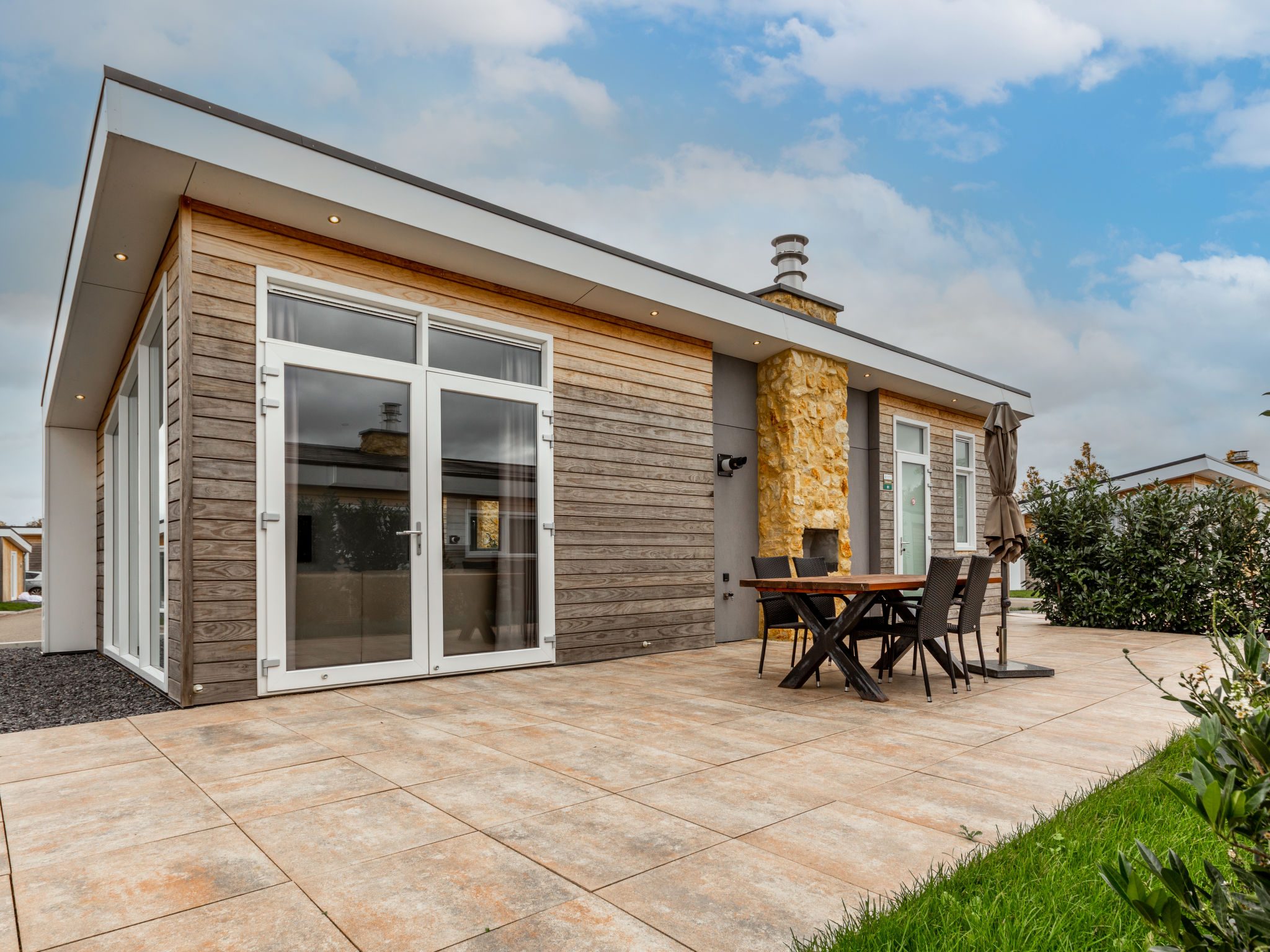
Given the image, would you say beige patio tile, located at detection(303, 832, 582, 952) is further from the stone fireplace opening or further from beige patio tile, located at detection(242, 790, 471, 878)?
the stone fireplace opening

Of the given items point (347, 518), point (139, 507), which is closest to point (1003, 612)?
point (347, 518)

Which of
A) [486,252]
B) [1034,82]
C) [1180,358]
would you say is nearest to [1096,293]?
[1180,358]

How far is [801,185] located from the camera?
12.9 metres

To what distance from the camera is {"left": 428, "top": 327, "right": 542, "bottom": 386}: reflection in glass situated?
5504 millimetres

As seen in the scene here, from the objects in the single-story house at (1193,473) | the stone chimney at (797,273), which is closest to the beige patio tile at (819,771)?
the stone chimney at (797,273)

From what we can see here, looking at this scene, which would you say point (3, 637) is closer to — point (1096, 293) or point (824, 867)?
point (824, 867)

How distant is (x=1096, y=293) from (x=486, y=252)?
26.2m

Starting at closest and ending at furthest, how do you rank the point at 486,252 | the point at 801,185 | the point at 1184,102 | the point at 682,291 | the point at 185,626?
the point at 185,626, the point at 486,252, the point at 682,291, the point at 1184,102, the point at 801,185

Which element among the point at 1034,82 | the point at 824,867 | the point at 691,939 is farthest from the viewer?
the point at 1034,82

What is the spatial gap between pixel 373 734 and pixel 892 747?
2.48m

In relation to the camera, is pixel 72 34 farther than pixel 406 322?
Yes

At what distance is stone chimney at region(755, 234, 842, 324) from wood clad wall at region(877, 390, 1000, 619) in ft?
4.66

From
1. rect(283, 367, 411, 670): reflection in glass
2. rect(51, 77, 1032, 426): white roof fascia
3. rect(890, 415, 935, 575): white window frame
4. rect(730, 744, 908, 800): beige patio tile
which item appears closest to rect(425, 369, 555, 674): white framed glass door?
rect(283, 367, 411, 670): reflection in glass

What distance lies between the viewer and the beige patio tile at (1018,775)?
8.90ft
